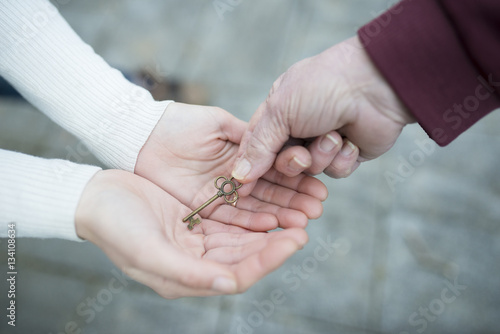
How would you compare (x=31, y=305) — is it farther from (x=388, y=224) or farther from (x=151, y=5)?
(x=151, y=5)

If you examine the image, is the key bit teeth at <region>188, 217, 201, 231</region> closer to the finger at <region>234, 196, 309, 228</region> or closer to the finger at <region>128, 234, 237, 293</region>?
the finger at <region>234, 196, 309, 228</region>

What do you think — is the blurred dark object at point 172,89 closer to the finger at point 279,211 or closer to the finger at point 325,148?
the finger at point 279,211

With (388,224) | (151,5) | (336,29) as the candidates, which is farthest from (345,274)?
(151,5)

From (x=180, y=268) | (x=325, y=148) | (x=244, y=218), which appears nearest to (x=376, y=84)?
(x=325, y=148)

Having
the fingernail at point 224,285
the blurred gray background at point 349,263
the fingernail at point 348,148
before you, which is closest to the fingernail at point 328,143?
the fingernail at point 348,148

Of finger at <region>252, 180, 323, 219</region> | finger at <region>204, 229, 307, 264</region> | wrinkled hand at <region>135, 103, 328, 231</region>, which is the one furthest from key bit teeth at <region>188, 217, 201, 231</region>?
finger at <region>252, 180, 323, 219</region>

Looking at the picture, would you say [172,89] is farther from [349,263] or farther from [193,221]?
[349,263]
